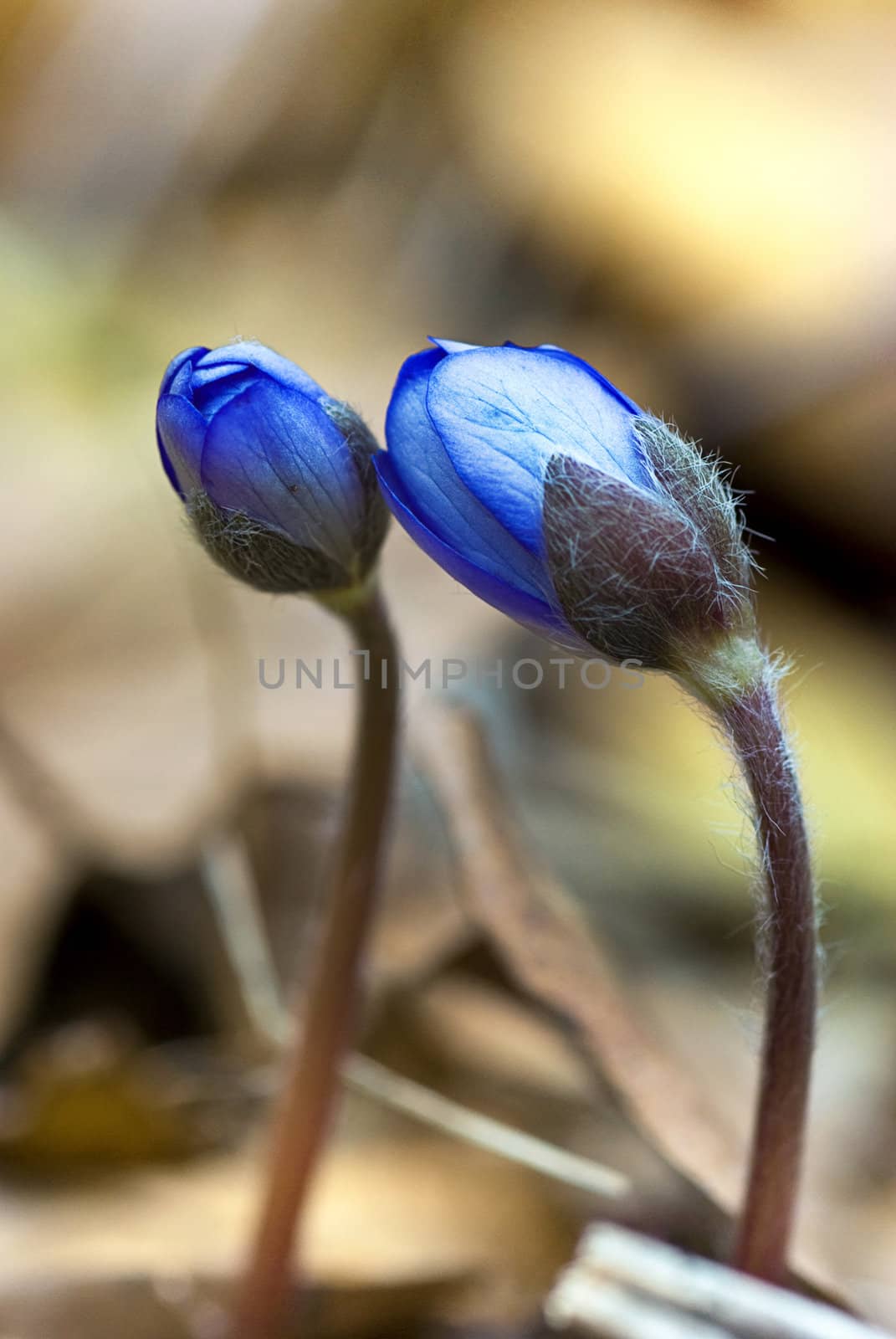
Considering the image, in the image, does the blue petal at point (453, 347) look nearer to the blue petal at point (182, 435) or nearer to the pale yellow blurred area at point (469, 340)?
the blue petal at point (182, 435)

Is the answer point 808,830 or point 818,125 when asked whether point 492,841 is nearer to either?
point 808,830

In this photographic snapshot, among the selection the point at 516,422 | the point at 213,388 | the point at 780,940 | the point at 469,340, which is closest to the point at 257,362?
the point at 213,388

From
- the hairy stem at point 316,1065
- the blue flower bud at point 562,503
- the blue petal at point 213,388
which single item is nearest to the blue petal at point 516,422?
the blue flower bud at point 562,503

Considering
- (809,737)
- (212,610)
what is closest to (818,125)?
(809,737)

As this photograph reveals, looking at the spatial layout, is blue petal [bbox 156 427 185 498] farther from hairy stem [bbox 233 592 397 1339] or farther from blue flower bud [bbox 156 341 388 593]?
hairy stem [bbox 233 592 397 1339]

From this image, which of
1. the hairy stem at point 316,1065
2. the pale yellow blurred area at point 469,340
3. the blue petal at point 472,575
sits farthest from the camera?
the pale yellow blurred area at point 469,340

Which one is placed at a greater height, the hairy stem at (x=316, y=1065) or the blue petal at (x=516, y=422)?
the blue petal at (x=516, y=422)

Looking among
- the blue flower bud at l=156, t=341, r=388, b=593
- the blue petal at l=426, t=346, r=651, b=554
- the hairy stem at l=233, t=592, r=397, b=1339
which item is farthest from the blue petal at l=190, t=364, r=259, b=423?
the hairy stem at l=233, t=592, r=397, b=1339

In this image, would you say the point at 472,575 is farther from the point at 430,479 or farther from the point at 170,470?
the point at 170,470
